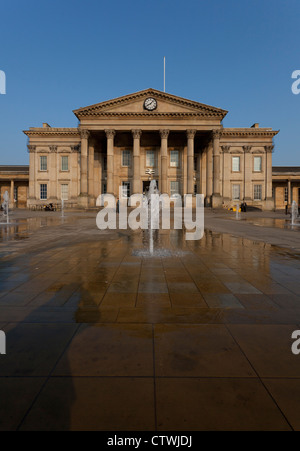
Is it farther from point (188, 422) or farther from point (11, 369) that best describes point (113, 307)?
point (188, 422)

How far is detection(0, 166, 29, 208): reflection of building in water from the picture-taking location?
57344mm

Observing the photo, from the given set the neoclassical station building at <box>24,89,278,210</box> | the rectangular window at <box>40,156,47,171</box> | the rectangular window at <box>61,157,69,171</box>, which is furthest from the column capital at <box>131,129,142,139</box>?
the rectangular window at <box>40,156,47,171</box>

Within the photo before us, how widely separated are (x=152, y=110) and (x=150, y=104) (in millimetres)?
933

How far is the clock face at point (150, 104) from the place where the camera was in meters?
43.6

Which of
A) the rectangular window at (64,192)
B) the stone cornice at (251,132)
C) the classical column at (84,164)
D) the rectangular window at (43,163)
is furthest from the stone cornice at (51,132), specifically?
the stone cornice at (251,132)

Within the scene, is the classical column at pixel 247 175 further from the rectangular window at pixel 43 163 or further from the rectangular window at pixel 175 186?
the rectangular window at pixel 43 163

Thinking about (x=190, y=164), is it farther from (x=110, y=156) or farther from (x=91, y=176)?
(x=91, y=176)

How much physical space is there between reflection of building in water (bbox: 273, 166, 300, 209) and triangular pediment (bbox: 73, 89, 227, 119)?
72.5 feet

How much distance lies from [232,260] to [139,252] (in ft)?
10.1

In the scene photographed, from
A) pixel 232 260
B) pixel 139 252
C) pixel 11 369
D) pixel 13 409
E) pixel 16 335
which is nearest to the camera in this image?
pixel 13 409
